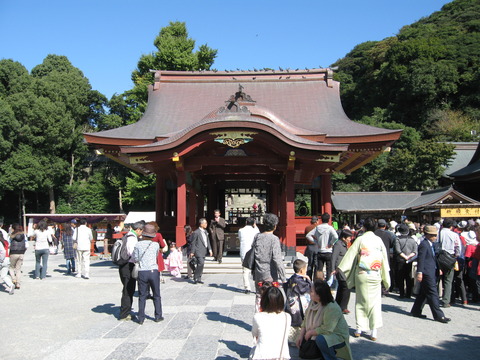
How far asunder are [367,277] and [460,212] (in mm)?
12287

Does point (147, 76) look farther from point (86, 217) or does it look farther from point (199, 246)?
point (199, 246)

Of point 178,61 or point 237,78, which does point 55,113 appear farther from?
point 237,78

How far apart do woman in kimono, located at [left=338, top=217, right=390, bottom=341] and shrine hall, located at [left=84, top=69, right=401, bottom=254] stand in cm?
612

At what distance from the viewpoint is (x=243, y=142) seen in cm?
1144

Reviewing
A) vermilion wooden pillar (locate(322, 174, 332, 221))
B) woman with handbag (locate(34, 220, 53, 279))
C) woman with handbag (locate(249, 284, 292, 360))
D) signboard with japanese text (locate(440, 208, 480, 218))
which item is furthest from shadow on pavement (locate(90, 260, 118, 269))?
signboard with japanese text (locate(440, 208, 480, 218))

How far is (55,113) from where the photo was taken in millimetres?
33312

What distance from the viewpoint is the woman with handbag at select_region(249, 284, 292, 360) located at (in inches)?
137

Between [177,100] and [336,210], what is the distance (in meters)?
13.8

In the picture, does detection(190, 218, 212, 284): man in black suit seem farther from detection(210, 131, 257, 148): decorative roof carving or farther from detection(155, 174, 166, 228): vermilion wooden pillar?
detection(155, 174, 166, 228): vermilion wooden pillar

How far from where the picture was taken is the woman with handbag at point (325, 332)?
12.7 feet

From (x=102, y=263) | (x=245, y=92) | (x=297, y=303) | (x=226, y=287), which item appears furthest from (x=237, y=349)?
(x=245, y=92)

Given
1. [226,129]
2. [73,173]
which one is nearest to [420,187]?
[226,129]

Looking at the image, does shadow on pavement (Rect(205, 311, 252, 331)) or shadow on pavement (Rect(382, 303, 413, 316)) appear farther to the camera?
shadow on pavement (Rect(382, 303, 413, 316))

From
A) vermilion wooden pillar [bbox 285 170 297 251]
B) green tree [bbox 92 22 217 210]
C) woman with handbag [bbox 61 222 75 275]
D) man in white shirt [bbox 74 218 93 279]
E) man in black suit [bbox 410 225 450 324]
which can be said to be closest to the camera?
man in black suit [bbox 410 225 450 324]
